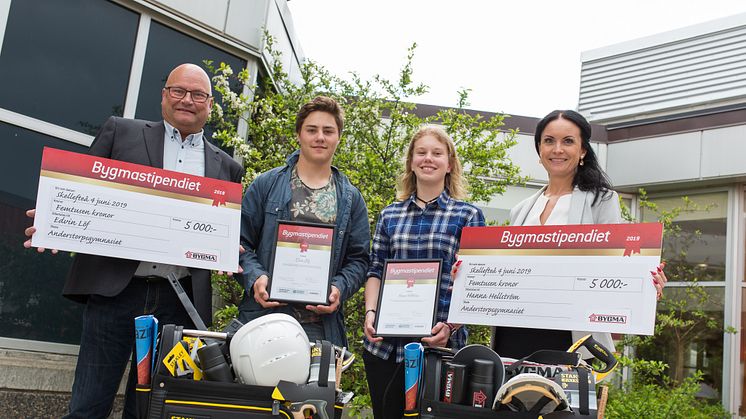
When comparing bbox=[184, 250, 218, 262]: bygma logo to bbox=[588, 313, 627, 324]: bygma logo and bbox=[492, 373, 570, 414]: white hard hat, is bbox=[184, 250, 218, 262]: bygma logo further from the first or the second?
bbox=[588, 313, 627, 324]: bygma logo

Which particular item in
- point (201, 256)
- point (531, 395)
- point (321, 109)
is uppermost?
Answer: point (321, 109)

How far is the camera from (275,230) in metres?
3.27

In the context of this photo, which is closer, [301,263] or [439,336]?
[439,336]

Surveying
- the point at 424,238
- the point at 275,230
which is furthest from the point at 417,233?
the point at 275,230

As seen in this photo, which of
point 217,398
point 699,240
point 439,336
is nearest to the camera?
point 217,398

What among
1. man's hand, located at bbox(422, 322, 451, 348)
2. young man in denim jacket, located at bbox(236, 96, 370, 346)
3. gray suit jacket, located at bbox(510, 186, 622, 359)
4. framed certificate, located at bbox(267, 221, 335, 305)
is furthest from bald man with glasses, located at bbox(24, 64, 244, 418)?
gray suit jacket, located at bbox(510, 186, 622, 359)

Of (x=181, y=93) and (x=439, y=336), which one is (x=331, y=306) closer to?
(x=439, y=336)

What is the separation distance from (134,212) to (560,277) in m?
1.88

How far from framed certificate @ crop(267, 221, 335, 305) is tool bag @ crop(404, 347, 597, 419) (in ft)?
2.57

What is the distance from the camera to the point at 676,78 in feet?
35.3

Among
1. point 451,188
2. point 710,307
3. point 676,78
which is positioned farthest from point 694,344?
point 451,188

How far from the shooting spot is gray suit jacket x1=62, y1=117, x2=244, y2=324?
3109mm

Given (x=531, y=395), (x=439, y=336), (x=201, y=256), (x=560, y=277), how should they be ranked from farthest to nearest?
(x=201, y=256) < (x=439, y=336) < (x=560, y=277) < (x=531, y=395)

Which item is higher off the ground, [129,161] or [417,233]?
[129,161]
